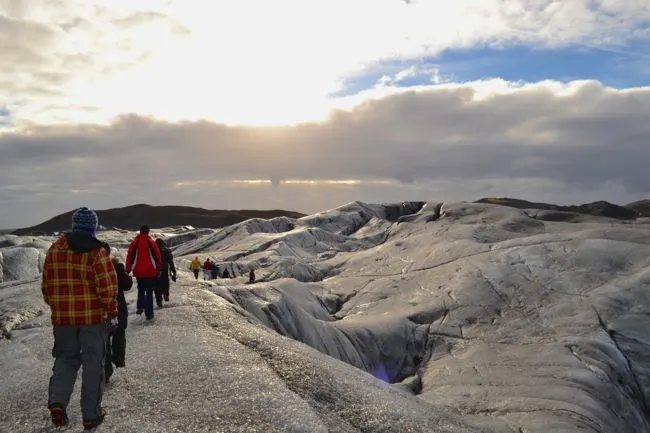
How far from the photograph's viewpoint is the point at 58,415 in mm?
6902

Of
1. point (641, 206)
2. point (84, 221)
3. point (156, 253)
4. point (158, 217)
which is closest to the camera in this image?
point (84, 221)

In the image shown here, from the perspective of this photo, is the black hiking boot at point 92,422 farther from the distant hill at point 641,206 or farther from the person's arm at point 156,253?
the distant hill at point 641,206

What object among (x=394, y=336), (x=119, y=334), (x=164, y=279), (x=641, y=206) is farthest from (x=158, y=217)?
(x=119, y=334)

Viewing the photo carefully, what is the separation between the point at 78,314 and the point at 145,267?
22.6ft

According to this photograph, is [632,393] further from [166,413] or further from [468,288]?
[166,413]

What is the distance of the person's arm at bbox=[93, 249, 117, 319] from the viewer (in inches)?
273

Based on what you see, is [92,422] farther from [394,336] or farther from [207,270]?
[207,270]

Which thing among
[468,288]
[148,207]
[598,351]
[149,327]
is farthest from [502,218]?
[148,207]

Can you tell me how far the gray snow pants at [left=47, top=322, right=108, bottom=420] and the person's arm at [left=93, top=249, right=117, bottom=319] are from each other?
289 millimetres

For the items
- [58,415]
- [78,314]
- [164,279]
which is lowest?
[58,415]

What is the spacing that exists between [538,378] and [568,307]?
10.2 meters

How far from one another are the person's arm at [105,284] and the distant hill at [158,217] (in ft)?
501

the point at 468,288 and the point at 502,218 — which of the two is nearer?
the point at 468,288

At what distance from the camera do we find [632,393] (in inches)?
1067
